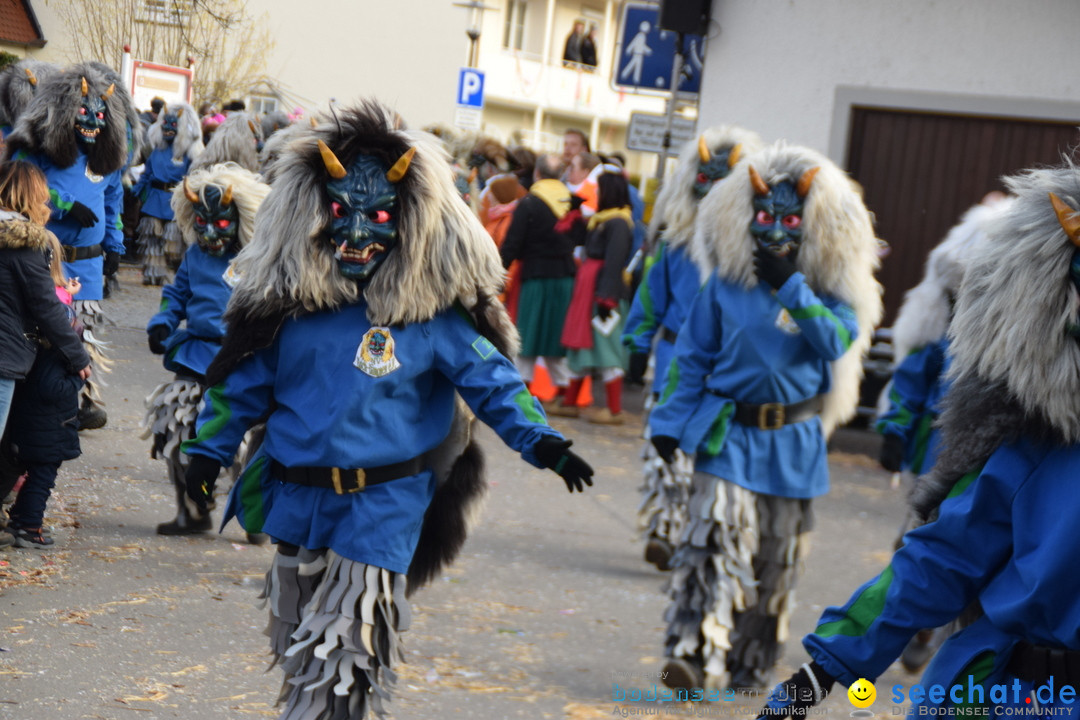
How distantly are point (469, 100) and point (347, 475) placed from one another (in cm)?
1589

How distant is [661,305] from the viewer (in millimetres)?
7902

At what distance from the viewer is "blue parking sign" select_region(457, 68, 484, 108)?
1933cm

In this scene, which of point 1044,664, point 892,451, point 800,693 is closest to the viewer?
point 1044,664

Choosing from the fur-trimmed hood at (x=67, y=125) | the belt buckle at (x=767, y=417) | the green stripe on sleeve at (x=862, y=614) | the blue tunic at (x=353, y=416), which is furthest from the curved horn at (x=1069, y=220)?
the fur-trimmed hood at (x=67, y=125)

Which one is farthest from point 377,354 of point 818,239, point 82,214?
point 82,214

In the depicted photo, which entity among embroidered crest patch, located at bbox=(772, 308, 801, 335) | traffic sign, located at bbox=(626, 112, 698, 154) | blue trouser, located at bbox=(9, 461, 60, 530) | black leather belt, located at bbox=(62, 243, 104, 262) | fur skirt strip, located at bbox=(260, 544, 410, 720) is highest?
traffic sign, located at bbox=(626, 112, 698, 154)

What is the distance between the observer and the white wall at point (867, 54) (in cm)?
1120

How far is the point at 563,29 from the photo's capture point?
44531mm

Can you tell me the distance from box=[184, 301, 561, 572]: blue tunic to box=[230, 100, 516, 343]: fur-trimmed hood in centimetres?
7

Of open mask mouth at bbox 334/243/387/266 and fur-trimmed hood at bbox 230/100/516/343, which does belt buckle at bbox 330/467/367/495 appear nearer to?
fur-trimmed hood at bbox 230/100/516/343

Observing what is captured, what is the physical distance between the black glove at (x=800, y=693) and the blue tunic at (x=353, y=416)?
1.23 m

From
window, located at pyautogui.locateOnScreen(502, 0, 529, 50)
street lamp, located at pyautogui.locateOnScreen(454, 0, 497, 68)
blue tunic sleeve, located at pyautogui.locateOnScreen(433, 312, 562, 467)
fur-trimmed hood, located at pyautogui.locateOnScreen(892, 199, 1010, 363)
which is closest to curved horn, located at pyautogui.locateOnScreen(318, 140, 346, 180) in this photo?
blue tunic sleeve, located at pyautogui.locateOnScreen(433, 312, 562, 467)

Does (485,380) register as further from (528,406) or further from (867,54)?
(867,54)

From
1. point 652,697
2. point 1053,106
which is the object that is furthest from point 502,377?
point 1053,106
